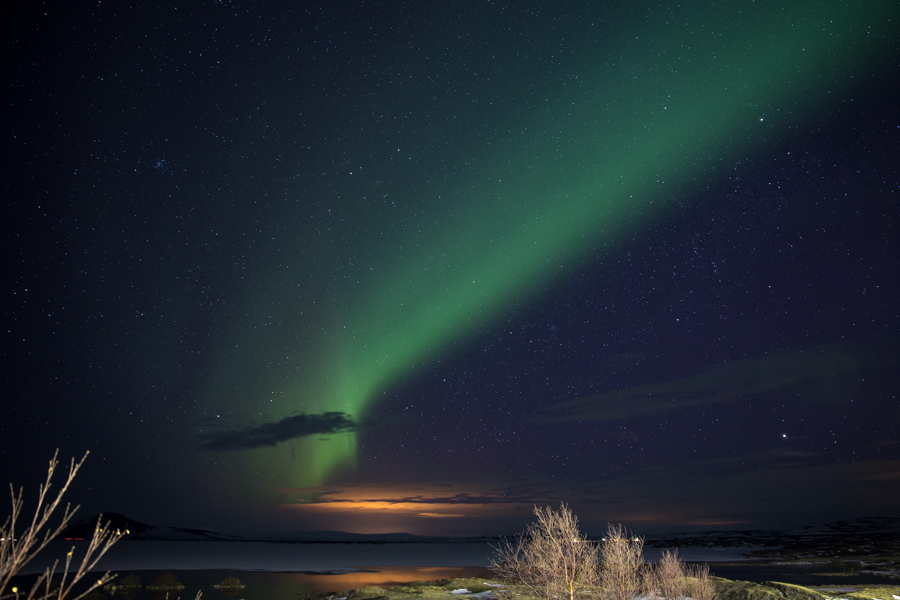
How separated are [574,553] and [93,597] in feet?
212

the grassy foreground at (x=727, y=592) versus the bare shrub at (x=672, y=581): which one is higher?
the bare shrub at (x=672, y=581)

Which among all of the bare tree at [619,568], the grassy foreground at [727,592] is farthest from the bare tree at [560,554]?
the grassy foreground at [727,592]

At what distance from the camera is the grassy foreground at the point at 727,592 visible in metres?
42.6

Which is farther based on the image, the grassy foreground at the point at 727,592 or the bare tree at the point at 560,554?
the grassy foreground at the point at 727,592

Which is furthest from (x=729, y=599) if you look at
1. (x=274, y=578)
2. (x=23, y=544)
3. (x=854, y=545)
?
(x=854, y=545)

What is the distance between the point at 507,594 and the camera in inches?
2050

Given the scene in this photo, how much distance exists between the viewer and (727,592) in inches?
1827

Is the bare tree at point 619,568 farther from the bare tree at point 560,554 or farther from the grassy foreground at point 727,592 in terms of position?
the grassy foreground at point 727,592

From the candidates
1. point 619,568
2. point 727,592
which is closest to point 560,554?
point 619,568

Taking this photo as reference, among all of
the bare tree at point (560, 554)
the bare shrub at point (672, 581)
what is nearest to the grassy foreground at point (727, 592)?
the bare shrub at point (672, 581)

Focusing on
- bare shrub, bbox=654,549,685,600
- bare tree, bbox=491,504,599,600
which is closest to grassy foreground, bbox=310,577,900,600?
bare shrub, bbox=654,549,685,600

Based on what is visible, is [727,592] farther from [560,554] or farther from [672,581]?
[560,554]

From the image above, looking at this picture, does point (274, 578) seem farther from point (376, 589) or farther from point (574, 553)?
point (574, 553)

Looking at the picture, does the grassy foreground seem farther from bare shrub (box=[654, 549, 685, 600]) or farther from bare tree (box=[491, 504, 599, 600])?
bare tree (box=[491, 504, 599, 600])
